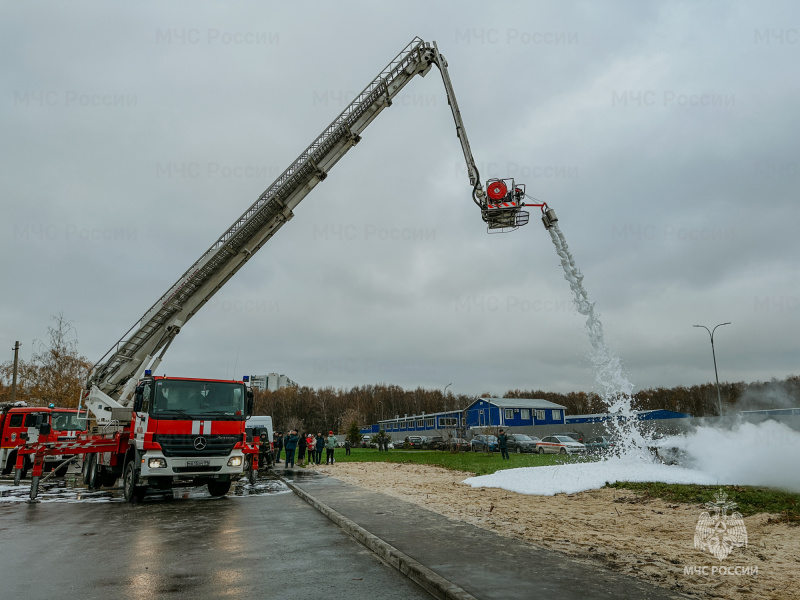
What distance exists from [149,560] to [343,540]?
2.78 m

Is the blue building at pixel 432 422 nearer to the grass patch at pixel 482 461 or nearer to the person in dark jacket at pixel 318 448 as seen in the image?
the grass patch at pixel 482 461

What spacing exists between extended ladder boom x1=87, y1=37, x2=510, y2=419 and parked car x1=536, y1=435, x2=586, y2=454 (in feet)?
85.3

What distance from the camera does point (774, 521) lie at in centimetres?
884

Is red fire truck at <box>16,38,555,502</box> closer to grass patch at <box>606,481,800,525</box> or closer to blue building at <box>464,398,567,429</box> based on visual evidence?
grass patch at <box>606,481,800,525</box>

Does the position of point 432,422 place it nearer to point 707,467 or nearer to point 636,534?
point 707,467

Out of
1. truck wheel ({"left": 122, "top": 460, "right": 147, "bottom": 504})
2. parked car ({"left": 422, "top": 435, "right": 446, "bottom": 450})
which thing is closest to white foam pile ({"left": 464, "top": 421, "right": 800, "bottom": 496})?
truck wheel ({"left": 122, "top": 460, "right": 147, "bottom": 504})

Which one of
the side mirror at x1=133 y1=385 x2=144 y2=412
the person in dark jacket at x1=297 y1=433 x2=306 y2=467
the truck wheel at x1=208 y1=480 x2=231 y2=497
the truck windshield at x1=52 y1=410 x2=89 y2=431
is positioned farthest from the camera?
the person in dark jacket at x1=297 y1=433 x2=306 y2=467

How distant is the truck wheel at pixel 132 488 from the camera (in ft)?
43.3

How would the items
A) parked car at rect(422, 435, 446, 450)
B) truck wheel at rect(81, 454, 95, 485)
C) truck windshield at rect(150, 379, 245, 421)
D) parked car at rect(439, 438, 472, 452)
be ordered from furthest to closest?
1. parked car at rect(422, 435, 446, 450)
2. parked car at rect(439, 438, 472, 452)
3. truck wheel at rect(81, 454, 95, 485)
4. truck windshield at rect(150, 379, 245, 421)

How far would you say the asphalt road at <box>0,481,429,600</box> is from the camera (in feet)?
19.0

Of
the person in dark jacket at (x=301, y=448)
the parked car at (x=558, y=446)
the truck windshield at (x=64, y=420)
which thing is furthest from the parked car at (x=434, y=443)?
the truck windshield at (x=64, y=420)

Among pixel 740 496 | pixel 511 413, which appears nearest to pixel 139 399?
pixel 740 496

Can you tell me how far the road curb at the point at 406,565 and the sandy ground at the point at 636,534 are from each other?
1973mm

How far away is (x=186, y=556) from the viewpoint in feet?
24.3
